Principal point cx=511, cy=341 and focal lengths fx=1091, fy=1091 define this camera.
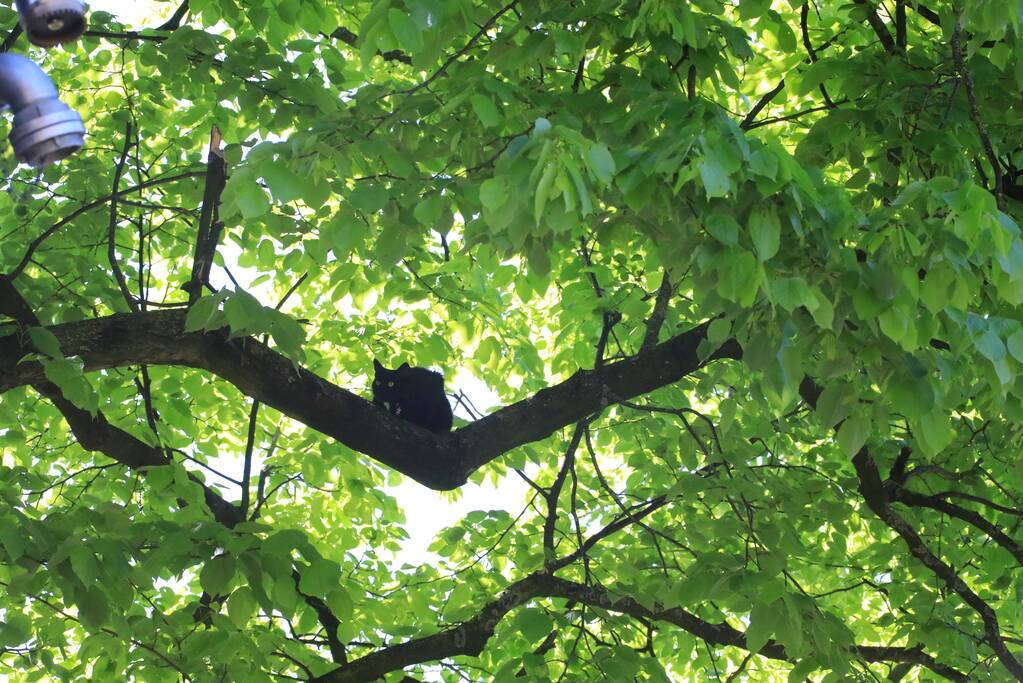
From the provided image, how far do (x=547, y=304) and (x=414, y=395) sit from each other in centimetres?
156

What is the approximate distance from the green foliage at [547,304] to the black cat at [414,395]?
0.17 m

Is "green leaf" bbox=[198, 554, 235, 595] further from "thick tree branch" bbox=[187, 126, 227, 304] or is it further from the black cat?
the black cat

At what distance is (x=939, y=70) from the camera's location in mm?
4137

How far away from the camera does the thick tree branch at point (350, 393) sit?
3.76 m

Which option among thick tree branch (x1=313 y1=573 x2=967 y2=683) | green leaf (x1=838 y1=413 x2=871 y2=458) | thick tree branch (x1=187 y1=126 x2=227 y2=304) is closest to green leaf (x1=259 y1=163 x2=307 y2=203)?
thick tree branch (x1=187 y1=126 x2=227 y2=304)

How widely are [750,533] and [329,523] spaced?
9.81 ft

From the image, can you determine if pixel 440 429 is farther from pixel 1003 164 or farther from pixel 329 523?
pixel 1003 164

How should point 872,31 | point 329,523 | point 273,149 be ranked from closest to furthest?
point 273,149 → point 872,31 → point 329,523

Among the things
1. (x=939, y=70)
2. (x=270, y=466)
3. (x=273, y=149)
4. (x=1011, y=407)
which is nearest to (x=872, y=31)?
(x=939, y=70)

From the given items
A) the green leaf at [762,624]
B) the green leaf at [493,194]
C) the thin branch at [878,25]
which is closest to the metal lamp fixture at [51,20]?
the green leaf at [493,194]

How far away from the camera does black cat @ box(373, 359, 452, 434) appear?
18.8ft

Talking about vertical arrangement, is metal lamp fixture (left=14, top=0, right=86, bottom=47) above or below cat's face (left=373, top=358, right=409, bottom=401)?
below

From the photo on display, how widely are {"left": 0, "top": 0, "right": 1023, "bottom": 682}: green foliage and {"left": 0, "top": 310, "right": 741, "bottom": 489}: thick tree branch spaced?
0.11ft

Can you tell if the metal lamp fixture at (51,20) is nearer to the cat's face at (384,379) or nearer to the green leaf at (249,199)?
the green leaf at (249,199)
